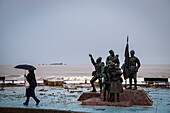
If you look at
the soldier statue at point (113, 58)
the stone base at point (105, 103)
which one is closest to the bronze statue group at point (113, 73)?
the soldier statue at point (113, 58)

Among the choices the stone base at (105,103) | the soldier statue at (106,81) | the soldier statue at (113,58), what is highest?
the soldier statue at (113,58)

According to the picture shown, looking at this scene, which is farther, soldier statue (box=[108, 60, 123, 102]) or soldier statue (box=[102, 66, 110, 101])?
soldier statue (box=[102, 66, 110, 101])

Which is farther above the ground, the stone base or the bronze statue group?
the bronze statue group

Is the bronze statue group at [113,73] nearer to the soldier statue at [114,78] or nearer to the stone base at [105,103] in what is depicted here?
the soldier statue at [114,78]

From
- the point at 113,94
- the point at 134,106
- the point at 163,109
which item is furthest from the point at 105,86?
the point at 163,109

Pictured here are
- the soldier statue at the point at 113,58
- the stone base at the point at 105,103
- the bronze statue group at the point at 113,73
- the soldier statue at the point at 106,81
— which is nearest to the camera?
the stone base at the point at 105,103

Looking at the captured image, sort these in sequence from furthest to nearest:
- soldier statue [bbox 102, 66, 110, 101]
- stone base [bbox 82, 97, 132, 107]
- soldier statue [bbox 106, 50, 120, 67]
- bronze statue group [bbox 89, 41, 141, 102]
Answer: soldier statue [bbox 106, 50, 120, 67], soldier statue [bbox 102, 66, 110, 101], bronze statue group [bbox 89, 41, 141, 102], stone base [bbox 82, 97, 132, 107]

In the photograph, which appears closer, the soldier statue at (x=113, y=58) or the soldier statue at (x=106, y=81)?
the soldier statue at (x=106, y=81)

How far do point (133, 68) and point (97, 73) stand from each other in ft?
5.72

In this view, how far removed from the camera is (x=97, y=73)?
55.1 ft

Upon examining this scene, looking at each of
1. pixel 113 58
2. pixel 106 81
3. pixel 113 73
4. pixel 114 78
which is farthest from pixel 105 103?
pixel 113 58

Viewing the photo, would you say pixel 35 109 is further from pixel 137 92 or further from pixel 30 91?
pixel 137 92

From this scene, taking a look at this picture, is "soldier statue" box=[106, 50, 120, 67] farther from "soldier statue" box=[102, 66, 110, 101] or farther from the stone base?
the stone base

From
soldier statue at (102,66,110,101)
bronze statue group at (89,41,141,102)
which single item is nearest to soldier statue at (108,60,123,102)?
bronze statue group at (89,41,141,102)
